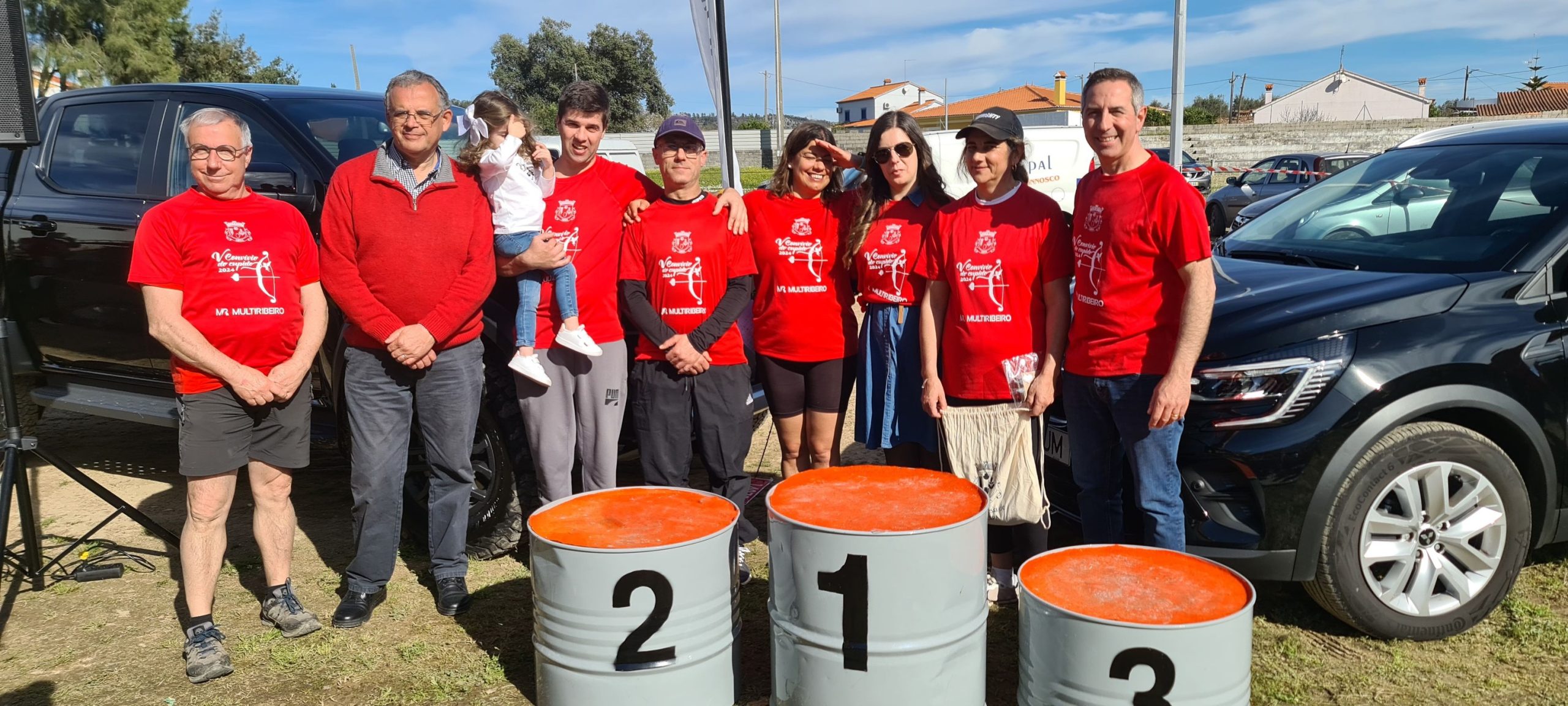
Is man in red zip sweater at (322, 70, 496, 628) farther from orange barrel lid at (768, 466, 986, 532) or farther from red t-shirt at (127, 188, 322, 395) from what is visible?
orange barrel lid at (768, 466, 986, 532)

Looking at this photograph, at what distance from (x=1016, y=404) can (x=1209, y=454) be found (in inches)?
24.4

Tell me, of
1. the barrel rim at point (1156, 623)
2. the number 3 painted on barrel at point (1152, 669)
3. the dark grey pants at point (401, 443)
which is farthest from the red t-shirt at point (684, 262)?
the number 3 painted on barrel at point (1152, 669)

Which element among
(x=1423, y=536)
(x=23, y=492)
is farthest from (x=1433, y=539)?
(x=23, y=492)

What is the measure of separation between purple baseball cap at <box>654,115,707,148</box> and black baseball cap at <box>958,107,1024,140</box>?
38.1 inches

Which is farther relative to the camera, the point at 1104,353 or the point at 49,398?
the point at 49,398

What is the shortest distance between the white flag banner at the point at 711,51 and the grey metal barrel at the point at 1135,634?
15.6 ft

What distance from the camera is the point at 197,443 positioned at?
331cm

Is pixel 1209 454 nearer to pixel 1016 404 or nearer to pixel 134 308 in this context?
pixel 1016 404

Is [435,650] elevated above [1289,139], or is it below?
below

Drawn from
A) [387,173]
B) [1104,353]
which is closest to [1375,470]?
[1104,353]

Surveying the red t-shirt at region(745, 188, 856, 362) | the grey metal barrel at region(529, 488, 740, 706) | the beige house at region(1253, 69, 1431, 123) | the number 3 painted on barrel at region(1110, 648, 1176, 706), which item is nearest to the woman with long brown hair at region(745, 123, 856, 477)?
the red t-shirt at region(745, 188, 856, 362)

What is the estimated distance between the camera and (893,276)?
143 inches

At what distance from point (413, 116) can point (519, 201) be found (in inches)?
17.7

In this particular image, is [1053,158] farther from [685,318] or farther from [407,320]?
[407,320]
